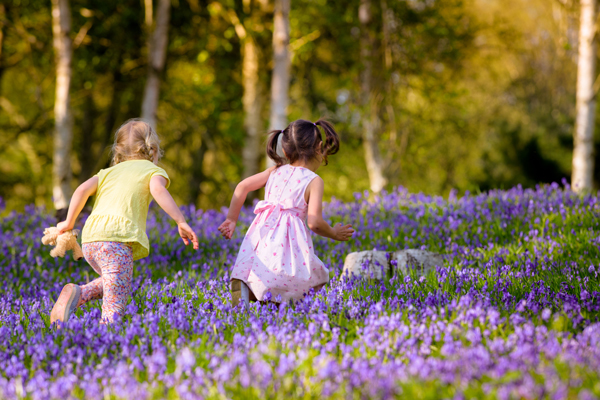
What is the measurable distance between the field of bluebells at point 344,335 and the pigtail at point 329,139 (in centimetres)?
101

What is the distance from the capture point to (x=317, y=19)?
40.9 ft

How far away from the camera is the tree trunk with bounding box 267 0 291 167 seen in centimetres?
915

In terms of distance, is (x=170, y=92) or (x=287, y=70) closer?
(x=287, y=70)

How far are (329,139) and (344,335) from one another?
5.22 ft

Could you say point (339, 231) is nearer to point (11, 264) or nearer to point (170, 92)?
point (11, 264)

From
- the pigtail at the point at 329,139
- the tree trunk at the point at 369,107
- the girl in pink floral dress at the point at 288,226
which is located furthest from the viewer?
the tree trunk at the point at 369,107

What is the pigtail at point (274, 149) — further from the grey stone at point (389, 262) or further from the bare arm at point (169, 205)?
the grey stone at point (389, 262)

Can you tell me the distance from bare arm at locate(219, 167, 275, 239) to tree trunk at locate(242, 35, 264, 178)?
7439 mm

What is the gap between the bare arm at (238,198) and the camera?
393cm

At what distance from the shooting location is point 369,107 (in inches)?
449

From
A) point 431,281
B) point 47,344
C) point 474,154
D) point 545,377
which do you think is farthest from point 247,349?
point 474,154

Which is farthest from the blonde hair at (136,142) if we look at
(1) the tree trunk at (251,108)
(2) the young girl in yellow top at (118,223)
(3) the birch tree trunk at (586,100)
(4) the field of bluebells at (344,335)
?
(3) the birch tree trunk at (586,100)

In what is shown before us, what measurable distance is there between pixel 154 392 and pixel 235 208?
1953 mm

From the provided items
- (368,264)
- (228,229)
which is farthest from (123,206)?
(368,264)
